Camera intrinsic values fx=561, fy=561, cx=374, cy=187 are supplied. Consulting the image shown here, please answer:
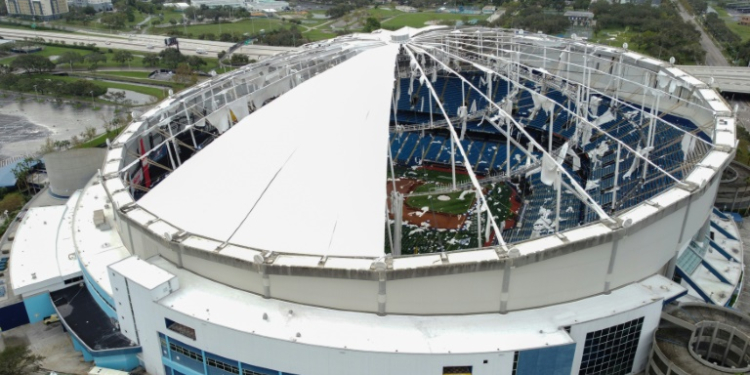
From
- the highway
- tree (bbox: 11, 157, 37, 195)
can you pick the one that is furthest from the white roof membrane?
the highway

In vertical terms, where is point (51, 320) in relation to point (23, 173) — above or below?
below

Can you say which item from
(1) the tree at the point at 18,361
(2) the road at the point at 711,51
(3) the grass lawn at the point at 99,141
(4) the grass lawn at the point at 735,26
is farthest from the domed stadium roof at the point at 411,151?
(4) the grass lawn at the point at 735,26

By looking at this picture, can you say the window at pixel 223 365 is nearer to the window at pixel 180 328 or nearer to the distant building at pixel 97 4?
the window at pixel 180 328

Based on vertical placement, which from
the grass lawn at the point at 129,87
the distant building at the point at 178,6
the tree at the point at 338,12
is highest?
the distant building at the point at 178,6

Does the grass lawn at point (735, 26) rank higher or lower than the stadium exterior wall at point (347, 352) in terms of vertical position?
higher

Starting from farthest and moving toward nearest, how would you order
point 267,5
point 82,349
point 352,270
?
point 267,5
point 82,349
point 352,270

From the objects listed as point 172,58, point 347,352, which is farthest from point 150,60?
point 347,352

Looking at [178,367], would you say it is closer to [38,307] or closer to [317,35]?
[38,307]
